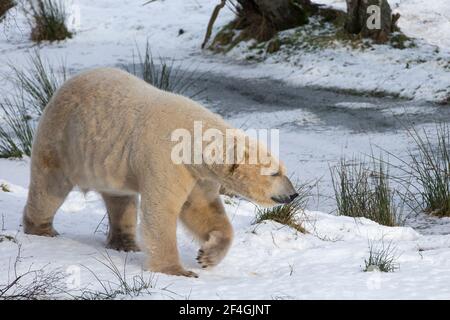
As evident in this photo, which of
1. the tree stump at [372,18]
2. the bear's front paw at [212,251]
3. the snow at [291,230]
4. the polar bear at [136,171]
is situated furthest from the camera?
the tree stump at [372,18]

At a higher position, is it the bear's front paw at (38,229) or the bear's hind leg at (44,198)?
the bear's hind leg at (44,198)

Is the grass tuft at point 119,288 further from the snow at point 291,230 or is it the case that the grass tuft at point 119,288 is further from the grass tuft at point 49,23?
the grass tuft at point 49,23

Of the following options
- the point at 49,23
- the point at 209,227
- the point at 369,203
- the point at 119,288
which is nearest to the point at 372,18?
the point at 49,23

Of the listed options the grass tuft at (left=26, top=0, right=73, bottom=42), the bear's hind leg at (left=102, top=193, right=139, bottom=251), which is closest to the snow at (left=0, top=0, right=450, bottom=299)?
the bear's hind leg at (left=102, top=193, right=139, bottom=251)

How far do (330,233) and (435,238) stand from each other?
0.76 metres

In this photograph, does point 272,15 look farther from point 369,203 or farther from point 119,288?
point 119,288

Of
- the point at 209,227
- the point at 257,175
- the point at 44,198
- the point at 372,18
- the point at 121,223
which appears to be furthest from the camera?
the point at 372,18

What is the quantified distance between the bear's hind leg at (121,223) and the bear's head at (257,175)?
1182mm

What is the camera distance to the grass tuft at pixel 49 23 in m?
15.3

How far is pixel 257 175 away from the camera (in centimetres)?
482

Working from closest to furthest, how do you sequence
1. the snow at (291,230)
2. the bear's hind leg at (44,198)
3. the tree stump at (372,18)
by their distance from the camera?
1. the snow at (291,230)
2. the bear's hind leg at (44,198)
3. the tree stump at (372,18)

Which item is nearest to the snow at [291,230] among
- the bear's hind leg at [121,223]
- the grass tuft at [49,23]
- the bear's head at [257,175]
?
the bear's hind leg at [121,223]

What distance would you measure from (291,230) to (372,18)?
7.51 meters
